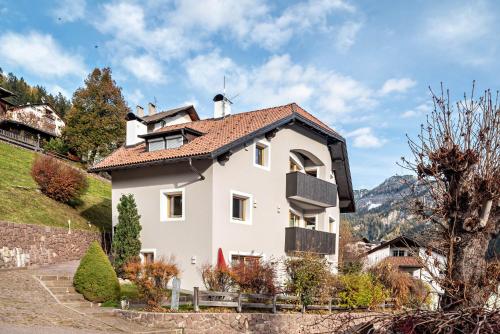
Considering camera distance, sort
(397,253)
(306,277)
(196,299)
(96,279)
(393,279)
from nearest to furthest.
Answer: (196,299) → (96,279) → (306,277) → (393,279) → (397,253)

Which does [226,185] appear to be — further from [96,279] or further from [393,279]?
[393,279]

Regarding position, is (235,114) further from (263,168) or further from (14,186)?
(14,186)

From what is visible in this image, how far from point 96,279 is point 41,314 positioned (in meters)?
2.82

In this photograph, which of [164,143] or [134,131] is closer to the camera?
[164,143]

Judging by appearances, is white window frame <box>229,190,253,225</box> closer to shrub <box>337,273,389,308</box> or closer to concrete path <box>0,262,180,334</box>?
shrub <box>337,273,389,308</box>

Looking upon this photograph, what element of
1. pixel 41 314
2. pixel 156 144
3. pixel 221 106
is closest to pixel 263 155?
pixel 221 106

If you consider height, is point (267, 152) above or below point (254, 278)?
above

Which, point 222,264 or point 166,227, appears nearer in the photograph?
point 222,264

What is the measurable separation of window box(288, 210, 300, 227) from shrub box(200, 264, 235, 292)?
7.63 m

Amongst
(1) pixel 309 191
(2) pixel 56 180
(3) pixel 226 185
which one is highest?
(2) pixel 56 180

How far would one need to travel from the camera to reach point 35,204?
947 inches

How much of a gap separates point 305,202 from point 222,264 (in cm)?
848

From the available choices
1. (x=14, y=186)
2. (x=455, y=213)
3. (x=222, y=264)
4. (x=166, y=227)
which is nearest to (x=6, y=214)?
(x=14, y=186)

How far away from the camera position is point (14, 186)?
25609mm
